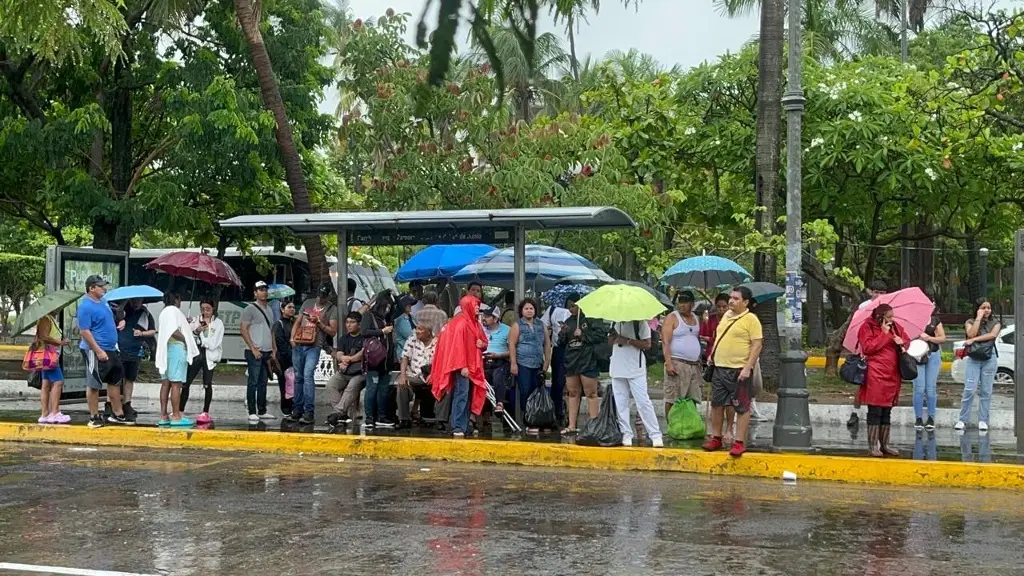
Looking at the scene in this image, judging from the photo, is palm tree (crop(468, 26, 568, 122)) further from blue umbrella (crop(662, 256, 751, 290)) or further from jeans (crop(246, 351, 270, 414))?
blue umbrella (crop(662, 256, 751, 290))

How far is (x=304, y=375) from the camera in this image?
548 inches

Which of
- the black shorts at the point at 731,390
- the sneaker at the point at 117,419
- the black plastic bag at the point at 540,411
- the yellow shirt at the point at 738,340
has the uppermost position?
the yellow shirt at the point at 738,340

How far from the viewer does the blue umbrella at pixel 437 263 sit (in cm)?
1939

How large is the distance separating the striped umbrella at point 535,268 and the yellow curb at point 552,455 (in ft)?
18.0

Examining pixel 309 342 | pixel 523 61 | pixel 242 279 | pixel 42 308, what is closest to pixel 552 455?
pixel 309 342

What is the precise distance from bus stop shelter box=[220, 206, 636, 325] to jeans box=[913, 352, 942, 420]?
3927mm

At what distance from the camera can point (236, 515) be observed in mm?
8383

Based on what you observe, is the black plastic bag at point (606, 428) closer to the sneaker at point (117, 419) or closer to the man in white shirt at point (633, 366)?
the man in white shirt at point (633, 366)

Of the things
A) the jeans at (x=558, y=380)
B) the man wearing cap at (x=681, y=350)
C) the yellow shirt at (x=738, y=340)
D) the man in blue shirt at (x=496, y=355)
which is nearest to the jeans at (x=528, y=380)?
the man in blue shirt at (x=496, y=355)

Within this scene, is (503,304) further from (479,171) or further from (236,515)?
(236,515)

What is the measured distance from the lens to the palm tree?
151cm

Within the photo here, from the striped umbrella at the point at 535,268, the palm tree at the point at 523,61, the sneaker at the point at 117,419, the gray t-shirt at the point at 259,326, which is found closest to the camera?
the palm tree at the point at 523,61

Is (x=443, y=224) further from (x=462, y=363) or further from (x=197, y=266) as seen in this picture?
(x=197, y=266)

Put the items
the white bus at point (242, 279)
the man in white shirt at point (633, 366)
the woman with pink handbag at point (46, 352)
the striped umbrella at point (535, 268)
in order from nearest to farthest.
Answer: the man in white shirt at point (633, 366) → the woman with pink handbag at point (46, 352) → the striped umbrella at point (535, 268) → the white bus at point (242, 279)
